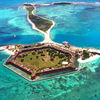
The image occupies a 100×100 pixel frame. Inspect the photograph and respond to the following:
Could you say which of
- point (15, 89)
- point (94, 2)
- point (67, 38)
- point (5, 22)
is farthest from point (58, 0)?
point (15, 89)

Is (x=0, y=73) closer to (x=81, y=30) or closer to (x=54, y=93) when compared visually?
(x=54, y=93)

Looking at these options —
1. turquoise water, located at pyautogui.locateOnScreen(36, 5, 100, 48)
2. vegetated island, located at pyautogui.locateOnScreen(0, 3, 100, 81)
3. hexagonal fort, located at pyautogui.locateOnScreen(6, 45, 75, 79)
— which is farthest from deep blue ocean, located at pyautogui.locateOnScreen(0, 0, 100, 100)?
hexagonal fort, located at pyautogui.locateOnScreen(6, 45, 75, 79)

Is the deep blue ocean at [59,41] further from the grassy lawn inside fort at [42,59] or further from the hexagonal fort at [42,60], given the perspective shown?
the grassy lawn inside fort at [42,59]

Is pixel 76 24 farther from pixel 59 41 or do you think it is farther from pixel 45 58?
pixel 45 58

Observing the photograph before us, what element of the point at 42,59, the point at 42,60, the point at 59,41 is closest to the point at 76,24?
the point at 59,41

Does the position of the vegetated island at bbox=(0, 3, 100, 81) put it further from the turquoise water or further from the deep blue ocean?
the turquoise water
